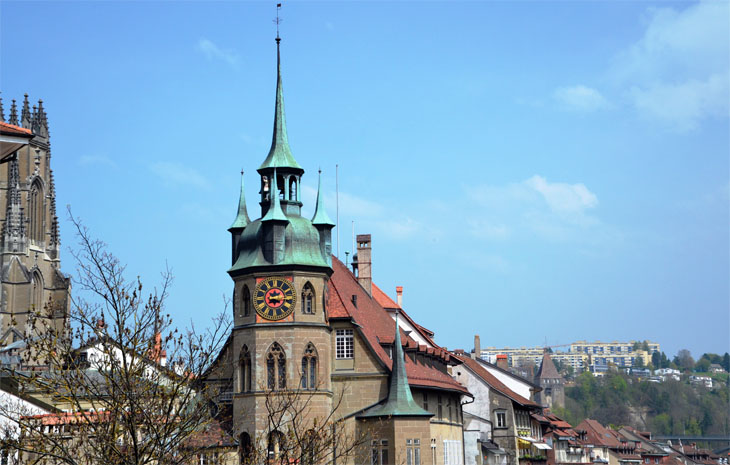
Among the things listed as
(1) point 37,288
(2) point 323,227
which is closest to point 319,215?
(2) point 323,227

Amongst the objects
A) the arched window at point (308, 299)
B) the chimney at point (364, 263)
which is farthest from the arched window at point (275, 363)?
the chimney at point (364, 263)

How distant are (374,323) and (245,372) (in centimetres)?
960

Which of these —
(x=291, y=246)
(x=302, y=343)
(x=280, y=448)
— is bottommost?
(x=280, y=448)

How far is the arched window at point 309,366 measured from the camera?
188ft

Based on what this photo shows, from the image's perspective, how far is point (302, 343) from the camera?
2260 inches

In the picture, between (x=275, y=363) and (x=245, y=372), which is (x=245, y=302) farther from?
(x=275, y=363)

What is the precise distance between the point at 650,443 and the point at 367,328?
111m

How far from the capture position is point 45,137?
119m

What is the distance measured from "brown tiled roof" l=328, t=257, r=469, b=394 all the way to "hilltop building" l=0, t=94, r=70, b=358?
46.5 m

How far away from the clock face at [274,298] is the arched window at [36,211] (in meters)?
63.0

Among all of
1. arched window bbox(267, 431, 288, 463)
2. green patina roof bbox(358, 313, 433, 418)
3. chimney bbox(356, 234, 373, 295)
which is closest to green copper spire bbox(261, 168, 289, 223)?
green patina roof bbox(358, 313, 433, 418)

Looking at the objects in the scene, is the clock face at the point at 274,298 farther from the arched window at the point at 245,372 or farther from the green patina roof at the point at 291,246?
the arched window at the point at 245,372

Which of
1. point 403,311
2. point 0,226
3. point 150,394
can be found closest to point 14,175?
point 0,226

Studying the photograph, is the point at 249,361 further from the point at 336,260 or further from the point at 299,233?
the point at 336,260
